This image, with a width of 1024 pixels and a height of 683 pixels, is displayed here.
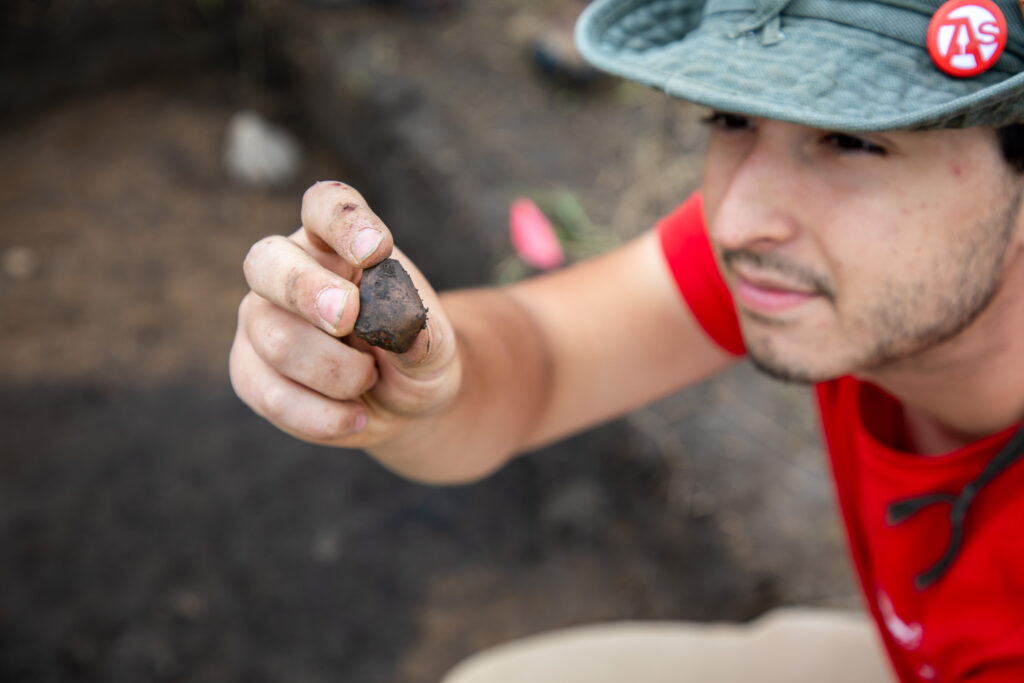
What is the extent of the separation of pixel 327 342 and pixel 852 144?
0.83 m

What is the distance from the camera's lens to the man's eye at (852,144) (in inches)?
48.9

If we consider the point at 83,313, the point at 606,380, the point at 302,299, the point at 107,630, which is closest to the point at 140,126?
the point at 83,313

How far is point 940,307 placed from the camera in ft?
4.28

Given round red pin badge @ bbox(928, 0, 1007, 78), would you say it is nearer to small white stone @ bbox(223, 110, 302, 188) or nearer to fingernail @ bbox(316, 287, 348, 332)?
fingernail @ bbox(316, 287, 348, 332)

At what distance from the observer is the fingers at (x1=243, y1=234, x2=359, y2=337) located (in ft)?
3.45

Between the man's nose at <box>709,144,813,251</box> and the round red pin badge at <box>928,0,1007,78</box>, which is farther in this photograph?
the man's nose at <box>709,144,813,251</box>

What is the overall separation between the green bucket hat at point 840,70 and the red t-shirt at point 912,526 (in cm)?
59

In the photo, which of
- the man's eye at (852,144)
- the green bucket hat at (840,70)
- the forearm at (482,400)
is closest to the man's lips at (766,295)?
the man's eye at (852,144)

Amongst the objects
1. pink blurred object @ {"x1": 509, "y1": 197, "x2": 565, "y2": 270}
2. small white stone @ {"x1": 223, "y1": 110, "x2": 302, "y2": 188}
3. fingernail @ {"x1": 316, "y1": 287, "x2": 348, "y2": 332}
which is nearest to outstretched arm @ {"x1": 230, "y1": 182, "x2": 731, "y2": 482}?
fingernail @ {"x1": 316, "y1": 287, "x2": 348, "y2": 332}

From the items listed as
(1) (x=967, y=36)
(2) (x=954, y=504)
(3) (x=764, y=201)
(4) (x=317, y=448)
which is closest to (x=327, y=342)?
(3) (x=764, y=201)

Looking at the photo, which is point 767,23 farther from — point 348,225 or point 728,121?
point 348,225

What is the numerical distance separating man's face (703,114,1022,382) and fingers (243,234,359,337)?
2.12ft

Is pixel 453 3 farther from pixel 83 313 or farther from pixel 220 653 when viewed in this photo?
pixel 220 653

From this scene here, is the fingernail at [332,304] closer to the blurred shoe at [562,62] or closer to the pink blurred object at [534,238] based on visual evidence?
the pink blurred object at [534,238]
